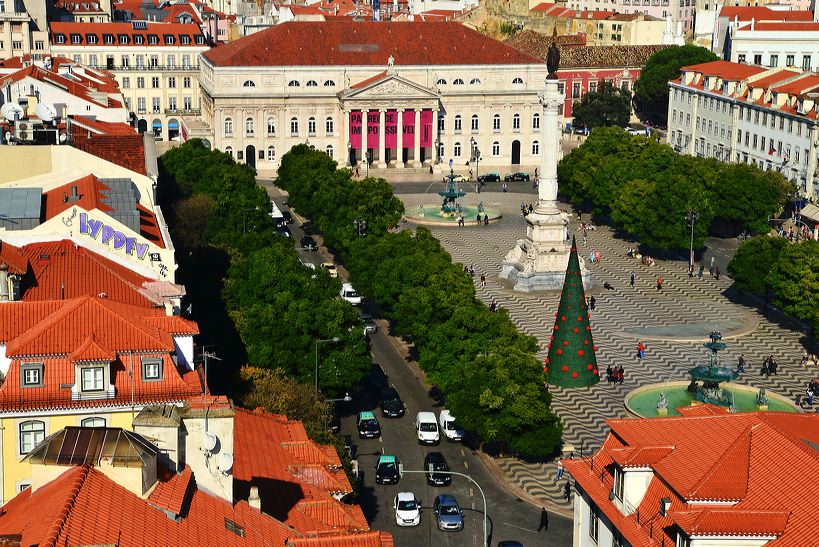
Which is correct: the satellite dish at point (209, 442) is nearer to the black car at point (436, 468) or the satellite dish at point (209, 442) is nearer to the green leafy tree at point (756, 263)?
the black car at point (436, 468)

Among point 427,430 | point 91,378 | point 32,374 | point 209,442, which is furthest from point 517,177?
point 209,442

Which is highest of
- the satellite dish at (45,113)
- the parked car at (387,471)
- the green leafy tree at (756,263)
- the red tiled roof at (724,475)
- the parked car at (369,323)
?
the satellite dish at (45,113)

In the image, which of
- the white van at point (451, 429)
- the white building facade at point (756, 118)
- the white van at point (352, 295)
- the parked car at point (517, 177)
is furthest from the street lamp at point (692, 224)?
the parked car at point (517, 177)

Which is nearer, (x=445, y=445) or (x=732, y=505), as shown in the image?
(x=732, y=505)

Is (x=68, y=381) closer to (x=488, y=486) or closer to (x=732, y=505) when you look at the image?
(x=732, y=505)

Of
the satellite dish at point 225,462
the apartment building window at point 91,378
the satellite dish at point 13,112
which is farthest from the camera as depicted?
the satellite dish at point 13,112

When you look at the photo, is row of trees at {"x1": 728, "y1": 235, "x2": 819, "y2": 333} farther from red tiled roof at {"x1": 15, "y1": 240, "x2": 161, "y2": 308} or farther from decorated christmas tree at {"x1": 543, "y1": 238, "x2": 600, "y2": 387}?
red tiled roof at {"x1": 15, "y1": 240, "x2": 161, "y2": 308}

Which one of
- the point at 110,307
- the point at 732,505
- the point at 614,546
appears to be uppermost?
the point at 110,307

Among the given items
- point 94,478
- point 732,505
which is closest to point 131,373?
point 94,478
